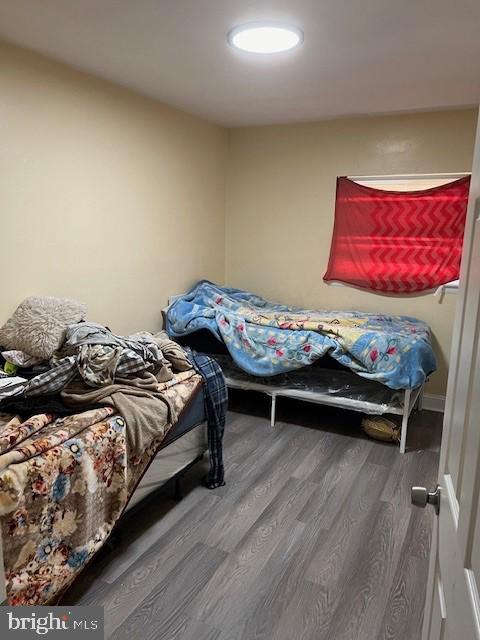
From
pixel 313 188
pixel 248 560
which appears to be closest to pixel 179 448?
pixel 248 560

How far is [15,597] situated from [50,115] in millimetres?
2324

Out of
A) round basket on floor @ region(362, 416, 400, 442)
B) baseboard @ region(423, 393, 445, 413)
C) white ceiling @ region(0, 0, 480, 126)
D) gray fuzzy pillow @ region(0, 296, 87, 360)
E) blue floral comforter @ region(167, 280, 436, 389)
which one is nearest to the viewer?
white ceiling @ region(0, 0, 480, 126)

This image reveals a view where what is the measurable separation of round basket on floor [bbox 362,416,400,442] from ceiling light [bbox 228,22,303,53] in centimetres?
234

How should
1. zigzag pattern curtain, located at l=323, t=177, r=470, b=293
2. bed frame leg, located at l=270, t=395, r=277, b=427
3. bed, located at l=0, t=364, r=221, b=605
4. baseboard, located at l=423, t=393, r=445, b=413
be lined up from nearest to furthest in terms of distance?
bed, located at l=0, t=364, r=221, b=605, bed frame leg, located at l=270, t=395, r=277, b=427, zigzag pattern curtain, located at l=323, t=177, r=470, b=293, baseboard, located at l=423, t=393, r=445, b=413

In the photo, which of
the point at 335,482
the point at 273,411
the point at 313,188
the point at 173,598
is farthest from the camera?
the point at 313,188

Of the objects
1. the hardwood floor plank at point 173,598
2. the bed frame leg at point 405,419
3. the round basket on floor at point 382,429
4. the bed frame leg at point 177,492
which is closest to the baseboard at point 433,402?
the round basket on floor at point 382,429

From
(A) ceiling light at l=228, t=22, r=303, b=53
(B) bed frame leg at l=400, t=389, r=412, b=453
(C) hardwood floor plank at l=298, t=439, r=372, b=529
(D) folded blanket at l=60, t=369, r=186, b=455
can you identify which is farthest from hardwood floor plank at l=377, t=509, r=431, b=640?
(A) ceiling light at l=228, t=22, r=303, b=53

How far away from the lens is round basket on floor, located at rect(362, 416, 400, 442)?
10.2 feet

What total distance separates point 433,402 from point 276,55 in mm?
2854

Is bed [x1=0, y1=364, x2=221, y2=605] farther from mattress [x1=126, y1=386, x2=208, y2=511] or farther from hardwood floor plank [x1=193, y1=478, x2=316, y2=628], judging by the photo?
hardwood floor plank [x1=193, y1=478, x2=316, y2=628]

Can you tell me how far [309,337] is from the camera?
3119mm

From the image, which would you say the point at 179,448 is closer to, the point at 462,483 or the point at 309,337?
the point at 309,337

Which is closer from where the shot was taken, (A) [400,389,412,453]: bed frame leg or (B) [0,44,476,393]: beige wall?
(B) [0,44,476,393]: beige wall

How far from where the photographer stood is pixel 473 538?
0.72 metres
